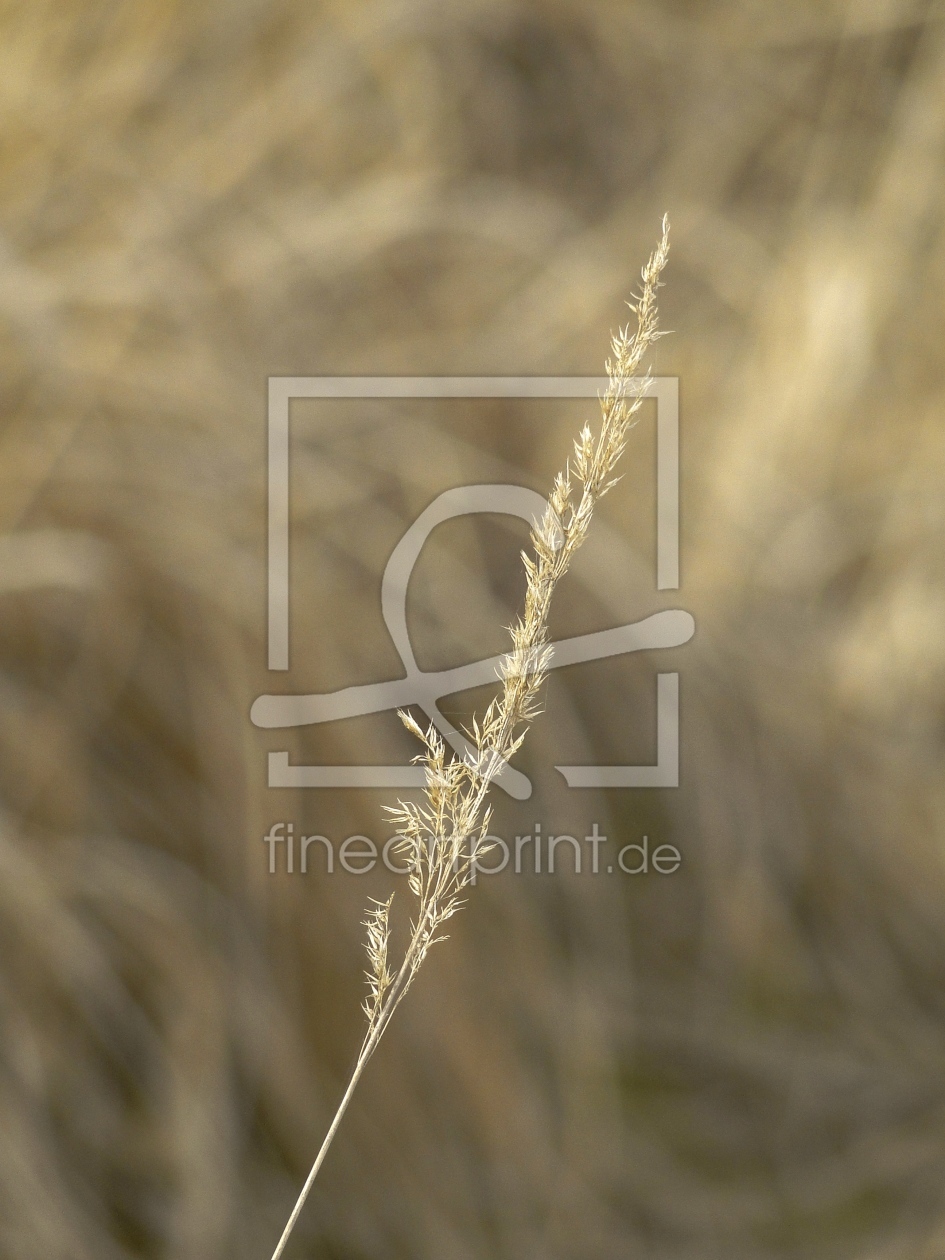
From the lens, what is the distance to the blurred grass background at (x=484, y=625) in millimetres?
1141

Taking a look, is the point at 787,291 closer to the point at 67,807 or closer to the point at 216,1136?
the point at 67,807

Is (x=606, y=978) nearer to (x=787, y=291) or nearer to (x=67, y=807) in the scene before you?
(x=67, y=807)

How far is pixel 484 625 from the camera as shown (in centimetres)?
115

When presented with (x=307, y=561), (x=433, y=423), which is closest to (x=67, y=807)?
(x=307, y=561)

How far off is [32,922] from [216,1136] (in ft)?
1.12

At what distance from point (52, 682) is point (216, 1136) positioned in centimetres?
59

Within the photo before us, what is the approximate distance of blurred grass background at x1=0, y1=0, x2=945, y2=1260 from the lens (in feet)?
3.74

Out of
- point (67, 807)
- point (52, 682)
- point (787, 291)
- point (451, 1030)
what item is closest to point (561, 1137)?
point (451, 1030)

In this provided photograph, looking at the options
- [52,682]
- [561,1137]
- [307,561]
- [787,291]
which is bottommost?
[561,1137]

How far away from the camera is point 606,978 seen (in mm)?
1146

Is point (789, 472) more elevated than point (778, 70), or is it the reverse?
point (778, 70)

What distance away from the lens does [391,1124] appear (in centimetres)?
114

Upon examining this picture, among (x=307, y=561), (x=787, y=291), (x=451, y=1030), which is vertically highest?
(x=787, y=291)

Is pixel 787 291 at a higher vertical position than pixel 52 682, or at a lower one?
higher
